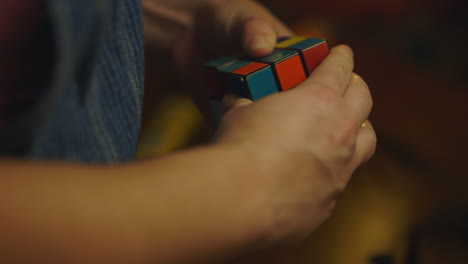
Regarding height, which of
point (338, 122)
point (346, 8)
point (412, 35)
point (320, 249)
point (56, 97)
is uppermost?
point (56, 97)

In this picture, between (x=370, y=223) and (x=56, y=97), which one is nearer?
(x=56, y=97)

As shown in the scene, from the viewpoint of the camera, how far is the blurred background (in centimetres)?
93

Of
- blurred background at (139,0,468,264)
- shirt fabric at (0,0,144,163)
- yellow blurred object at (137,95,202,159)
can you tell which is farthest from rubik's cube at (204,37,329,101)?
yellow blurred object at (137,95,202,159)

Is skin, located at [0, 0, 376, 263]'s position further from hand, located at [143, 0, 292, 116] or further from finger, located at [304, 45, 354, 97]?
hand, located at [143, 0, 292, 116]

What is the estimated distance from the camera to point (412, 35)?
1.50 metres

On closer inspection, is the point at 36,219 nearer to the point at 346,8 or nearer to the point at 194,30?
the point at 194,30

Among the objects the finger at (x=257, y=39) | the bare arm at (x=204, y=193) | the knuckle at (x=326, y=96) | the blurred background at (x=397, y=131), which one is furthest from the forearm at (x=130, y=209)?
the blurred background at (x=397, y=131)

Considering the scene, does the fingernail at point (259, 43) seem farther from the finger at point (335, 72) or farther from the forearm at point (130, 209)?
the forearm at point (130, 209)

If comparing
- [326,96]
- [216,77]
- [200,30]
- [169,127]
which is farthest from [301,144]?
[169,127]

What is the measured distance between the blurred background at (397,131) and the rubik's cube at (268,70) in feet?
1.51

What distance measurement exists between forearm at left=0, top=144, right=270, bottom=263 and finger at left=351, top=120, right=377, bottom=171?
16 cm

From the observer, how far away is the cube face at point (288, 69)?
0.49 meters

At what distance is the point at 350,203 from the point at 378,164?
0.43ft

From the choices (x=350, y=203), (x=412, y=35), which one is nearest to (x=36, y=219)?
(x=350, y=203)
